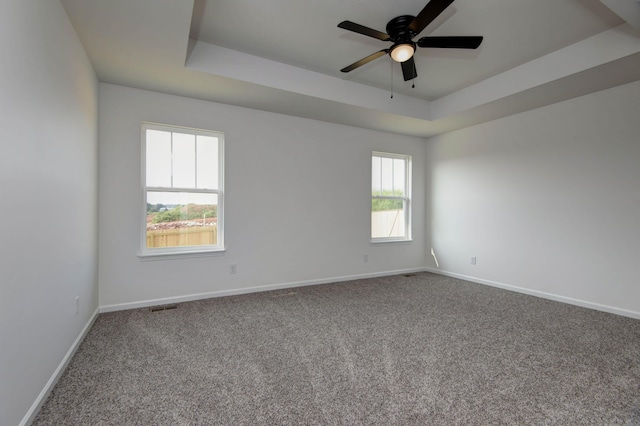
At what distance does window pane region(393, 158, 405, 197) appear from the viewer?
5559 millimetres

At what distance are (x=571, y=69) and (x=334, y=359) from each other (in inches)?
144

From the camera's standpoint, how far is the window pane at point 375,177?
17.3 ft

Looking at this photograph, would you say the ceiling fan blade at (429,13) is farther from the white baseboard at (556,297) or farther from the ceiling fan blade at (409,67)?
the white baseboard at (556,297)

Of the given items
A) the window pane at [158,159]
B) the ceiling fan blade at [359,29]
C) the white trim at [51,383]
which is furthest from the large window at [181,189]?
the ceiling fan blade at [359,29]

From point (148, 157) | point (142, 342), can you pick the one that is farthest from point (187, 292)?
point (148, 157)

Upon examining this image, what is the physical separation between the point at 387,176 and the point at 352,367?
386cm

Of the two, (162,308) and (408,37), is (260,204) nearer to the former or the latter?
(162,308)

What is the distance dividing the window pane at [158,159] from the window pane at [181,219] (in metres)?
0.15

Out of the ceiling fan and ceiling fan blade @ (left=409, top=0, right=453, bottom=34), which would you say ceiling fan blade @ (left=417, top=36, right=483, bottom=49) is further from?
ceiling fan blade @ (left=409, top=0, right=453, bottom=34)

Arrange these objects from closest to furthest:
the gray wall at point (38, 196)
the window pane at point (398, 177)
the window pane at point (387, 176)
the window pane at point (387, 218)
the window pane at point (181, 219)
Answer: the gray wall at point (38, 196) → the window pane at point (181, 219) → the window pane at point (387, 218) → the window pane at point (387, 176) → the window pane at point (398, 177)

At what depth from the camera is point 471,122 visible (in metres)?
4.70

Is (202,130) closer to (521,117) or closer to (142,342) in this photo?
(142,342)

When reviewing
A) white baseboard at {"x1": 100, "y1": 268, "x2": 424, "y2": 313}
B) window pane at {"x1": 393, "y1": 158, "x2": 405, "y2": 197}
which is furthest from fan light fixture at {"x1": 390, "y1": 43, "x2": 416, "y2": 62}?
white baseboard at {"x1": 100, "y1": 268, "x2": 424, "y2": 313}

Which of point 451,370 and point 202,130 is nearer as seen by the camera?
point 451,370
